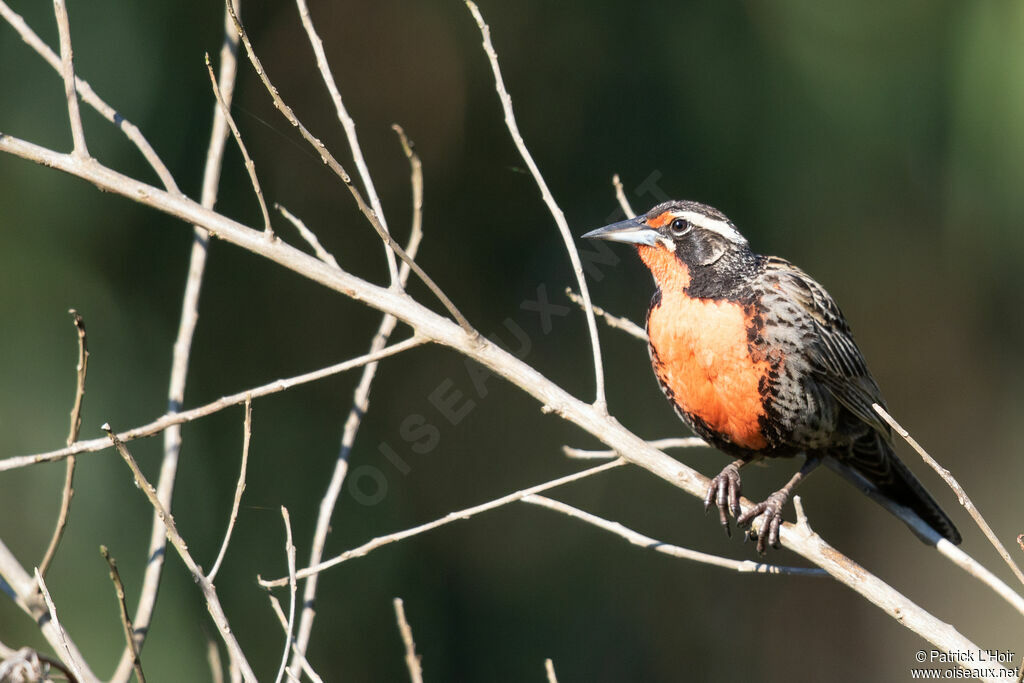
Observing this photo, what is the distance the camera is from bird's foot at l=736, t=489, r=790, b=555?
340 cm

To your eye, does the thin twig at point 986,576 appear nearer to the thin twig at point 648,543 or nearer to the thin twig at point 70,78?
the thin twig at point 648,543

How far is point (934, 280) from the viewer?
7906 mm

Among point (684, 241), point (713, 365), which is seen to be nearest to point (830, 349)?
point (713, 365)

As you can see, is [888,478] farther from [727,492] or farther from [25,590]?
[25,590]

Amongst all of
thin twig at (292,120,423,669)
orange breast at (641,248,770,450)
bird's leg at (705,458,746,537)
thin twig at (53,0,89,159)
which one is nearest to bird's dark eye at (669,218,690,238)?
orange breast at (641,248,770,450)

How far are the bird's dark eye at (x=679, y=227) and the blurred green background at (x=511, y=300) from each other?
2.58 meters

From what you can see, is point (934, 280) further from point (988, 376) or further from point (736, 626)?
point (736, 626)

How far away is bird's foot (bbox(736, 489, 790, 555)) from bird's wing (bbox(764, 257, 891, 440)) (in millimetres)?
464

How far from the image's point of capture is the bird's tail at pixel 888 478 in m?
3.95

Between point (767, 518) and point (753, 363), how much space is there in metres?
0.51

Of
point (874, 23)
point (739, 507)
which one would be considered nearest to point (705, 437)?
point (739, 507)

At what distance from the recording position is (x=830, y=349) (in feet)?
12.4

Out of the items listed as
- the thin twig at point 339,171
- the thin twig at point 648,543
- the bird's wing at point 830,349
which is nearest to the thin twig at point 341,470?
the thin twig at point 339,171

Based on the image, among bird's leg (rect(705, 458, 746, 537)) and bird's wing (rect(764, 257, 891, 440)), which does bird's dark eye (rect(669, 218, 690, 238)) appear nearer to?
bird's wing (rect(764, 257, 891, 440))
